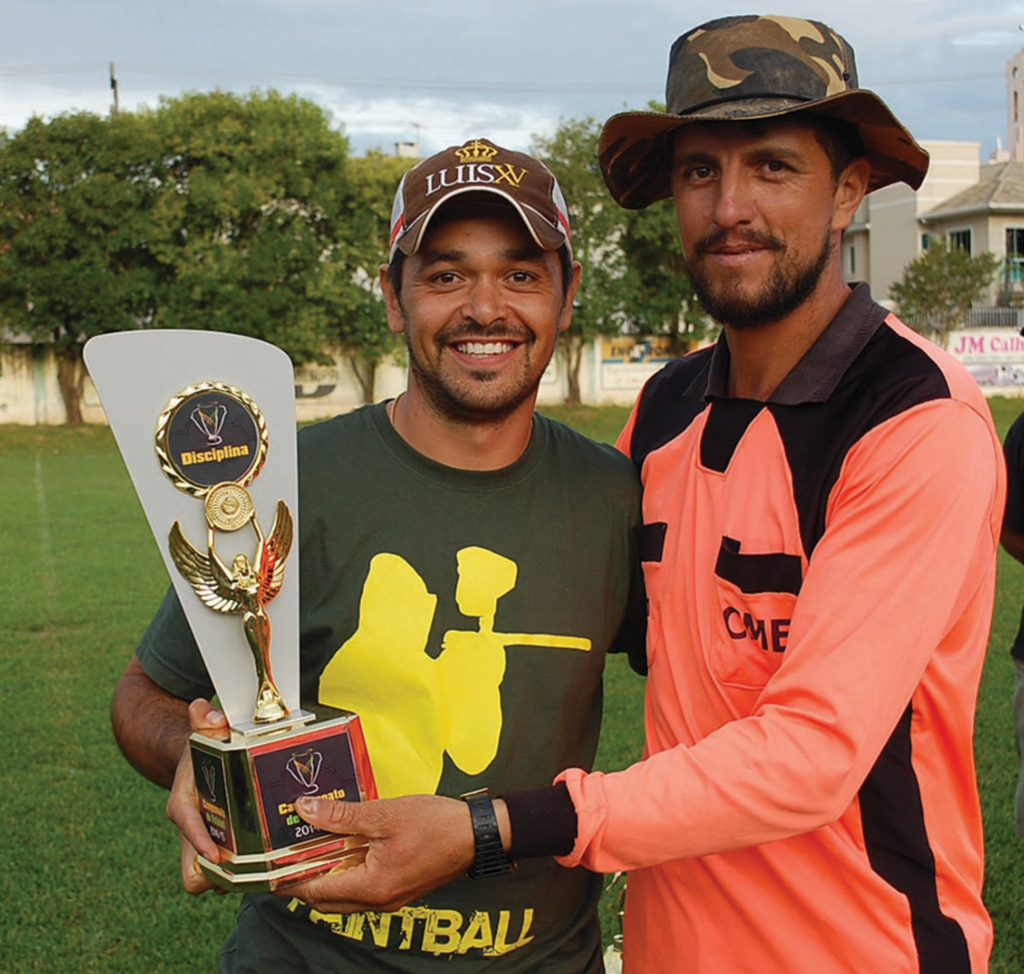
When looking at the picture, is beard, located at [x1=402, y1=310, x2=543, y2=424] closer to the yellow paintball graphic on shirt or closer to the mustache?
the yellow paintball graphic on shirt

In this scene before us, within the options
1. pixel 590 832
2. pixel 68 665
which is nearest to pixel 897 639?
pixel 590 832

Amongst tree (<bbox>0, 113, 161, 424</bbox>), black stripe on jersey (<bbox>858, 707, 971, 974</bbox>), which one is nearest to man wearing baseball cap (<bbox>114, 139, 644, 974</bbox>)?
black stripe on jersey (<bbox>858, 707, 971, 974</bbox>)

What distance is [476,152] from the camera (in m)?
2.43

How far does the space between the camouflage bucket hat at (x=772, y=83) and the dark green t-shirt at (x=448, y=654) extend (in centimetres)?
77

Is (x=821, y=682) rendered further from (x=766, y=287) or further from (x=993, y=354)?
(x=993, y=354)

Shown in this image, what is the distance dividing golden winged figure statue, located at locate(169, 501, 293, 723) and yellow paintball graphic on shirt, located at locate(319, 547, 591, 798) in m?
0.21

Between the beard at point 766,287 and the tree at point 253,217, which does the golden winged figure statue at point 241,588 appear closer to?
the beard at point 766,287

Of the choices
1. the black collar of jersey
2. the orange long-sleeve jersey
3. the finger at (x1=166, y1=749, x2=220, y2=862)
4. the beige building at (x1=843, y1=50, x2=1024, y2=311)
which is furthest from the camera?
the beige building at (x1=843, y1=50, x2=1024, y2=311)

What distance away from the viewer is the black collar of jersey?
211cm

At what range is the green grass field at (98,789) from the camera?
457 cm

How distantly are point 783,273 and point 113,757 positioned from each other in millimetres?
5254

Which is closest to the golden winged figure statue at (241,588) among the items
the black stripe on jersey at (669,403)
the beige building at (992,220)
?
the black stripe on jersey at (669,403)

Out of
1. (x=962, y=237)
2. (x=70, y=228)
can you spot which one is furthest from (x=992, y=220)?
(x=70, y=228)

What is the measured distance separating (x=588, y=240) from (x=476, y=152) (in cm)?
3012
